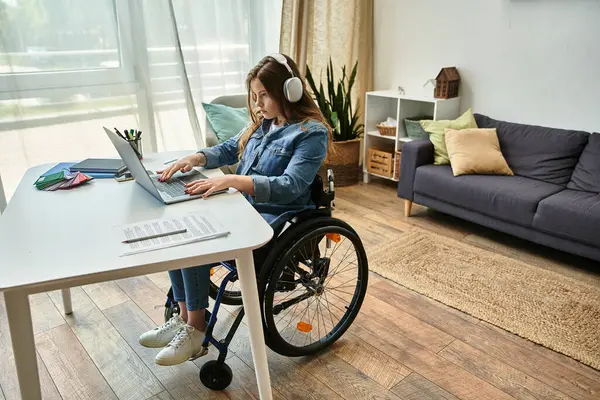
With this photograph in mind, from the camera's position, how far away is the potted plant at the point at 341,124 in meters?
3.56

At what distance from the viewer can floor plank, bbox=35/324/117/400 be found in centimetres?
168

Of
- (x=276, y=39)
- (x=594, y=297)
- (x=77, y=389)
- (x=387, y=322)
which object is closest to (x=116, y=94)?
(x=276, y=39)

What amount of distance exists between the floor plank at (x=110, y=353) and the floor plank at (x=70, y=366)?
24 millimetres

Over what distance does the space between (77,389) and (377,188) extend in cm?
269

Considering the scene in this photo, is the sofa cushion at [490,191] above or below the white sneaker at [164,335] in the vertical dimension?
above

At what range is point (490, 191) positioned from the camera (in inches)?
108

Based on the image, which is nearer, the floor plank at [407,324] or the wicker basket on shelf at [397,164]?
the floor plank at [407,324]

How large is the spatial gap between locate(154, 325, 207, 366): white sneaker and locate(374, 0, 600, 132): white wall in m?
2.68

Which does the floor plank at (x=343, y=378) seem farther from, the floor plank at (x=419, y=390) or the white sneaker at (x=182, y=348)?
the white sneaker at (x=182, y=348)

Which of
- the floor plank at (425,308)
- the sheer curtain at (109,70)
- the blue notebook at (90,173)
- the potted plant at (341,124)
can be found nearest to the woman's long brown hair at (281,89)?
the blue notebook at (90,173)

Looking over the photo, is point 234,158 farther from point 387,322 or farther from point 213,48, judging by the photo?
point 213,48

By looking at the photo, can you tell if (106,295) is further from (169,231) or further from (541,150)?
(541,150)

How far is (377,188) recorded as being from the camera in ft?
12.6

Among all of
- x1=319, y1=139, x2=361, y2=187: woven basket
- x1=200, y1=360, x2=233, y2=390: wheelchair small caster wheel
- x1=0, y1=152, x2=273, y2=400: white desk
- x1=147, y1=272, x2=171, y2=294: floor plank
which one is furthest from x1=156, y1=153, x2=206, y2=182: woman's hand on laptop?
x1=319, y1=139, x2=361, y2=187: woven basket
